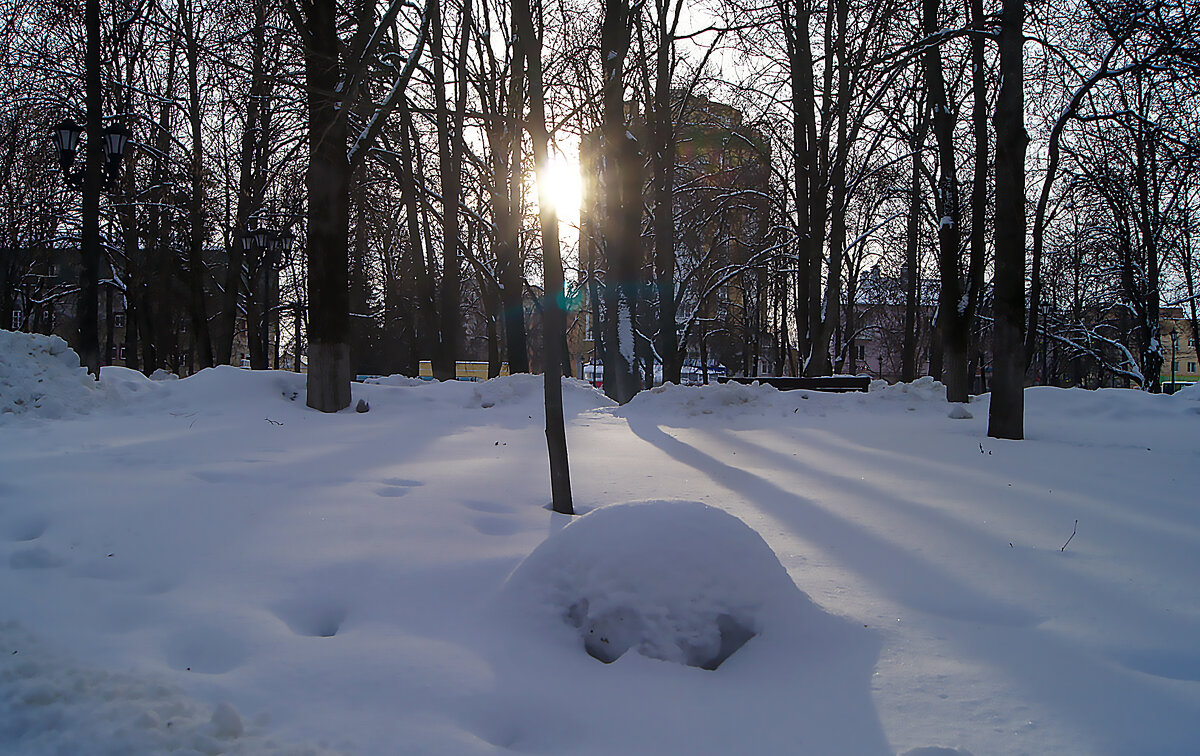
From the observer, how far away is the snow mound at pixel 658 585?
8.35 ft

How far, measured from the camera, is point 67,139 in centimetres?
1069

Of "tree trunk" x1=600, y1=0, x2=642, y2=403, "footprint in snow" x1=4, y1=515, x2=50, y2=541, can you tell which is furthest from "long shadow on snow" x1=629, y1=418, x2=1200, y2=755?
"tree trunk" x1=600, y1=0, x2=642, y2=403

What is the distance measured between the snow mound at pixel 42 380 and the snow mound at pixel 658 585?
7.17 meters

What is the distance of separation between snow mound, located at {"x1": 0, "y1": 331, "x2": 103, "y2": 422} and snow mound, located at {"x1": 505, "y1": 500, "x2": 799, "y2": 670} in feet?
23.5

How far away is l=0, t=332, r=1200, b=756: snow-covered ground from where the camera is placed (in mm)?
1987

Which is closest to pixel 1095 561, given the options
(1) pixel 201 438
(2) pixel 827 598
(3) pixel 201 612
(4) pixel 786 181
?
(2) pixel 827 598

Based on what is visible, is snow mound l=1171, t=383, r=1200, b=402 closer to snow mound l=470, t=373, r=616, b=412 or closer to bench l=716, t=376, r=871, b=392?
bench l=716, t=376, r=871, b=392

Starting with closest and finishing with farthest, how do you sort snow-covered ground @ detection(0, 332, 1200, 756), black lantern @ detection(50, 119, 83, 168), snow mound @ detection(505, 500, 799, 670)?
snow-covered ground @ detection(0, 332, 1200, 756)
snow mound @ detection(505, 500, 799, 670)
black lantern @ detection(50, 119, 83, 168)

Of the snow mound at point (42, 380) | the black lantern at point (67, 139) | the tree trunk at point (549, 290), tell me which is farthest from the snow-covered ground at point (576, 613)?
the black lantern at point (67, 139)

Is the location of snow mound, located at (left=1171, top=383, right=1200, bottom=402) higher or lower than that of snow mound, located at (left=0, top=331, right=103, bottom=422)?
lower

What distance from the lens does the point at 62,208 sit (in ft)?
65.2

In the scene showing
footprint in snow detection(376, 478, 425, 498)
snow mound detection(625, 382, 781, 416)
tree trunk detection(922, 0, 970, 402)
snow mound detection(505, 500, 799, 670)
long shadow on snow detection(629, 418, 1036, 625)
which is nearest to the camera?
snow mound detection(505, 500, 799, 670)

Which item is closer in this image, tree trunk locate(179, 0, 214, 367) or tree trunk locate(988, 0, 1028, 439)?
tree trunk locate(988, 0, 1028, 439)

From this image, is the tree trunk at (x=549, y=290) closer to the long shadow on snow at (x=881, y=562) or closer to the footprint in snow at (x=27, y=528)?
the long shadow on snow at (x=881, y=562)
